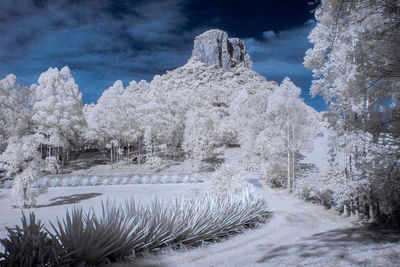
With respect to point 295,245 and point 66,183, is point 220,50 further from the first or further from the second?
point 295,245

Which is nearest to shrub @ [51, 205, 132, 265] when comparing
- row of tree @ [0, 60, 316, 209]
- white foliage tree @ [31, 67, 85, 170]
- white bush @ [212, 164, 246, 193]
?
white bush @ [212, 164, 246, 193]

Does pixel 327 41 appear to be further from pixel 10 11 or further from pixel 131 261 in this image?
pixel 10 11

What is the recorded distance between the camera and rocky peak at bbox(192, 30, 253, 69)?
273 ft

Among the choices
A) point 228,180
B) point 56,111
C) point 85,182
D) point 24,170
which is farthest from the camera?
point 56,111

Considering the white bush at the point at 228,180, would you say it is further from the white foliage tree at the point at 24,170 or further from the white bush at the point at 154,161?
the white bush at the point at 154,161

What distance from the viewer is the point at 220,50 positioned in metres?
85.2

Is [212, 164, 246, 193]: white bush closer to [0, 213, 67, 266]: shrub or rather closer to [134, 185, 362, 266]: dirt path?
[134, 185, 362, 266]: dirt path

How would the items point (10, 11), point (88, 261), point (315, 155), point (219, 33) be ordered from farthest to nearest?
point (219, 33), point (315, 155), point (10, 11), point (88, 261)

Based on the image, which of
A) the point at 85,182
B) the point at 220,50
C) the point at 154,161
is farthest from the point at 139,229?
the point at 220,50

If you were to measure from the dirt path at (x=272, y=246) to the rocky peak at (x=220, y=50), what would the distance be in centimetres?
7682

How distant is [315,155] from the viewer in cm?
2372

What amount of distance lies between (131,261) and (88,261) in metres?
0.62

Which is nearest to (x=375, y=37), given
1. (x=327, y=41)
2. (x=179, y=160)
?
(x=327, y=41)

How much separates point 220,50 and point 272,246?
85.5 meters
